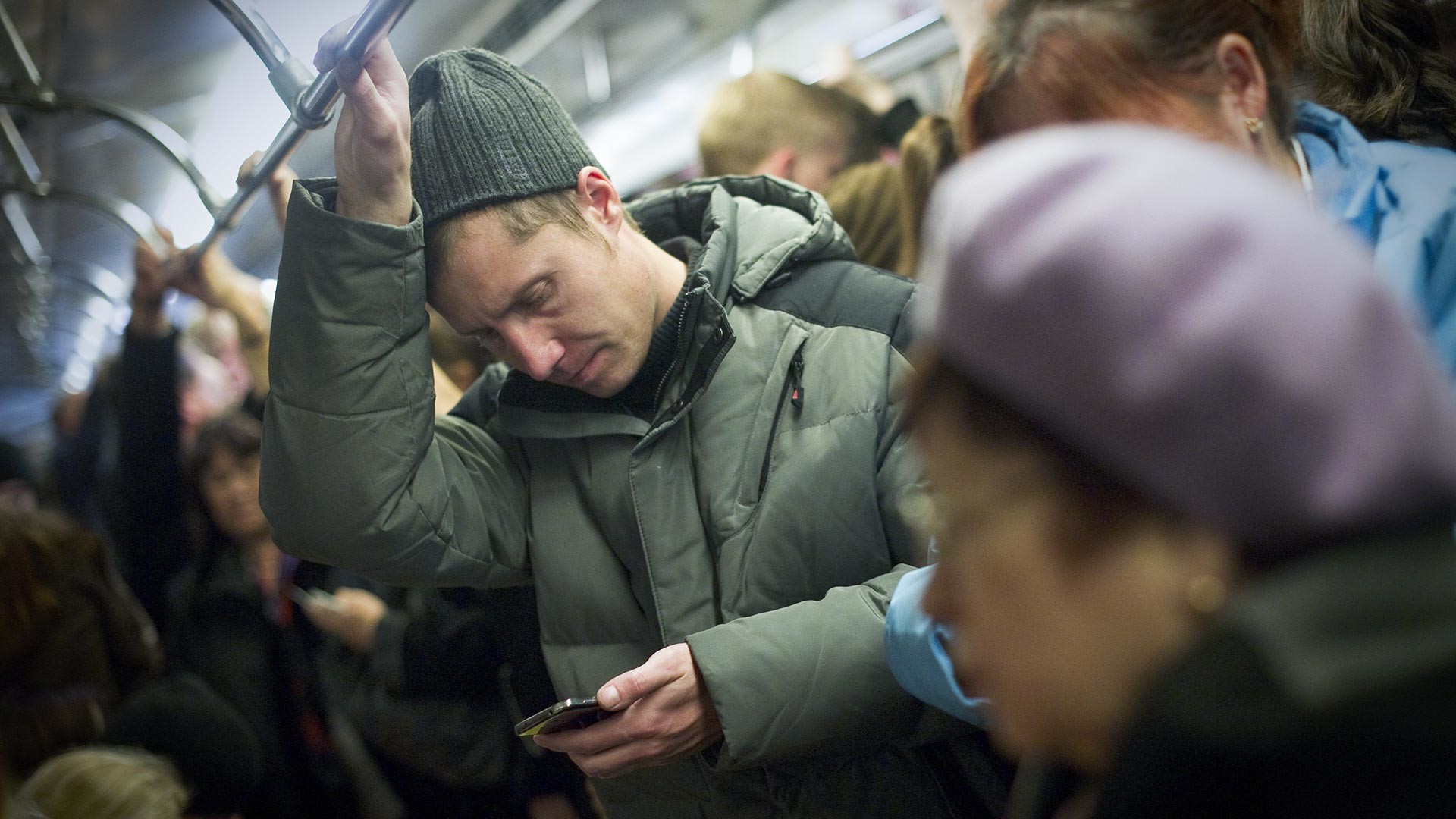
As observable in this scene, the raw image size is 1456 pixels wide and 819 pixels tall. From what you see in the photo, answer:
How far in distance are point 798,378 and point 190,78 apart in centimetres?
303

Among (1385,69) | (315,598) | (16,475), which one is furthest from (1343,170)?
(16,475)

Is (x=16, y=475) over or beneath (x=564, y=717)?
beneath

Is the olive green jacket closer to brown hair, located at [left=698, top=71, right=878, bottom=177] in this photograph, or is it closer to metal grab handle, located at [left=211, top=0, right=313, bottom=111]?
metal grab handle, located at [left=211, top=0, right=313, bottom=111]

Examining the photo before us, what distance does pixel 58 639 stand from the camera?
7.43 ft

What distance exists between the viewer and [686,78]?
13.3 feet

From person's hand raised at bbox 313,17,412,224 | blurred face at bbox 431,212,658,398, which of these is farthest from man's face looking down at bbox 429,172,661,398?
person's hand raised at bbox 313,17,412,224

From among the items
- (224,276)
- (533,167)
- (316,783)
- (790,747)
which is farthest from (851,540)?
(316,783)

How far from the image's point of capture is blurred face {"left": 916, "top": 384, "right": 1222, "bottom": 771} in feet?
2.07

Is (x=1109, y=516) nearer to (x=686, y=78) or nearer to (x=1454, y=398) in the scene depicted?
(x=1454, y=398)

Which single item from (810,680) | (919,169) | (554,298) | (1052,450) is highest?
(1052,450)

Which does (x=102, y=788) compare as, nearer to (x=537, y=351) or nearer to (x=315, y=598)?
(x=315, y=598)

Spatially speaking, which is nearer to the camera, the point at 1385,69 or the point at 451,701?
the point at 1385,69

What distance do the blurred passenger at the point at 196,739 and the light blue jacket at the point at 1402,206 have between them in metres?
2.46

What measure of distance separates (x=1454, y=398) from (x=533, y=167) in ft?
4.03
